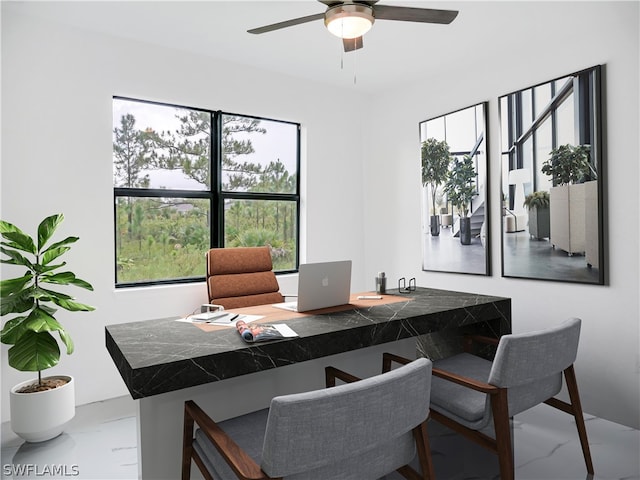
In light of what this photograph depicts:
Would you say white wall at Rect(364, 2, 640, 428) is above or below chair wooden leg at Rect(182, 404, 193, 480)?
above

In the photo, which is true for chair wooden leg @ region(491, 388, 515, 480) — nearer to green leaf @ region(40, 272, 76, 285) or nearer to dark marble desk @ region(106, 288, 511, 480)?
dark marble desk @ region(106, 288, 511, 480)

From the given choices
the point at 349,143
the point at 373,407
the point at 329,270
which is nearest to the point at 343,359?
the point at 329,270

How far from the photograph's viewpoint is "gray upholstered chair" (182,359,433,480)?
3.48 ft

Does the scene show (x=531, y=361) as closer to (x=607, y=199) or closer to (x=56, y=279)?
(x=607, y=199)

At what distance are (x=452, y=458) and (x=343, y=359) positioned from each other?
2.55 feet

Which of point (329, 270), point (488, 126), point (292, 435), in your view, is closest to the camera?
point (292, 435)

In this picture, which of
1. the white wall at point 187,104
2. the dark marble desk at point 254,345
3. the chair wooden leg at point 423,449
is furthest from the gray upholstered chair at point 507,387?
the white wall at point 187,104

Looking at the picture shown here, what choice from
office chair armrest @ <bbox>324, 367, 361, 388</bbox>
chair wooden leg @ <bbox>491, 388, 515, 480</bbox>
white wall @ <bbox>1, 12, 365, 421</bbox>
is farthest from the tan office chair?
chair wooden leg @ <bbox>491, 388, 515, 480</bbox>

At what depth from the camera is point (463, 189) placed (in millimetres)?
3582

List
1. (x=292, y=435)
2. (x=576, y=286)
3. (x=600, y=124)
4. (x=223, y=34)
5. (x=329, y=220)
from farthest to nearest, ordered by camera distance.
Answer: (x=329, y=220) → (x=223, y=34) → (x=576, y=286) → (x=600, y=124) → (x=292, y=435)

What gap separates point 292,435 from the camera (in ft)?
3.48

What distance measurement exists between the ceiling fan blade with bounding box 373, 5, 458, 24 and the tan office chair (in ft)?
6.13

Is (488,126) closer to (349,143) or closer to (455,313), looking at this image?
(349,143)

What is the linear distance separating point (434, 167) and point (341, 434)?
10.3ft
